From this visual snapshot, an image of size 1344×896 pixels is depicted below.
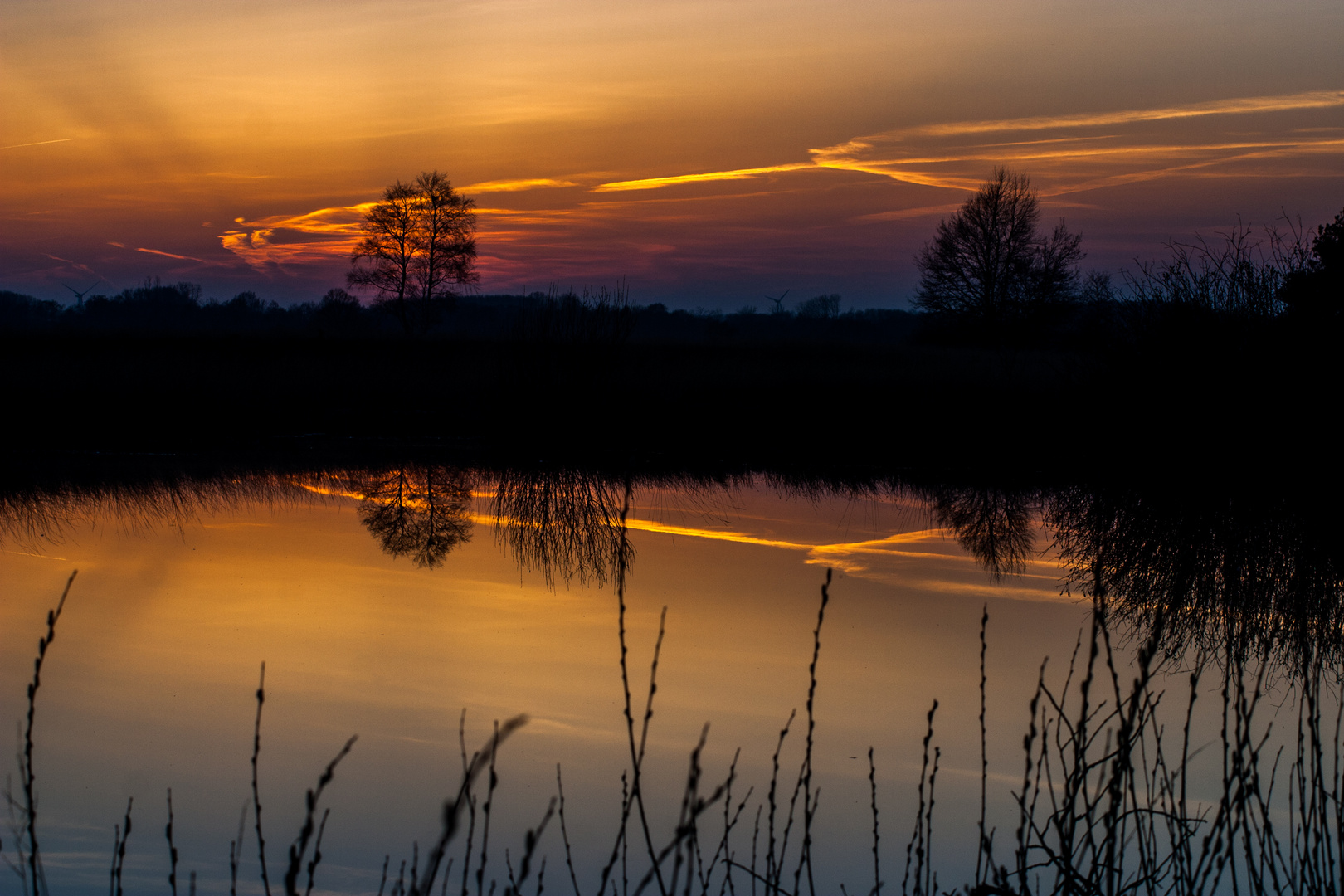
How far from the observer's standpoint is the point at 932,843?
347cm

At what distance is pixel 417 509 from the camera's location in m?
10.6

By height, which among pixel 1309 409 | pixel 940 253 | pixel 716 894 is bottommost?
pixel 716 894

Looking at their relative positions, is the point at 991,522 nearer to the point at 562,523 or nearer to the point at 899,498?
the point at 899,498

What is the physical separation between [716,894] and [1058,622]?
386 cm

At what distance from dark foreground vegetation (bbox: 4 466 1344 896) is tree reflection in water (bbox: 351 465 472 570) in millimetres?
78

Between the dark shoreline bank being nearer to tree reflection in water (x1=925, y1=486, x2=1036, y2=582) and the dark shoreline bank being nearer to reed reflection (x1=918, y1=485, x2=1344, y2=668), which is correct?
reed reflection (x1=918, y1=485, x2=1344, y2=668)

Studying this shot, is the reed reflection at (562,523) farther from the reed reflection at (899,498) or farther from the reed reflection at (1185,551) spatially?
the reed reflection at (1185,551)

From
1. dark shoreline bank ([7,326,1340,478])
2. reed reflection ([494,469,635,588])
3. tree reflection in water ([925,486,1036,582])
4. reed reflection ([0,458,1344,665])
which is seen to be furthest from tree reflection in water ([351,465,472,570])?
tree reflection in water ([925,486,1036,582])

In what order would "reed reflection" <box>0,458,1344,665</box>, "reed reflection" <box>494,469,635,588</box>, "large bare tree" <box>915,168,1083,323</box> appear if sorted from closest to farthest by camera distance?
Result: 1. "reed reflection" <box>0,458,1344,665</box>
2. "reed reflection" <box>494,469,635,588</box>
3. "large bare tree" <box>915,168,1083,323</box>

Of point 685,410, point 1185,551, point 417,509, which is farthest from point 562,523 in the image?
point 685,410

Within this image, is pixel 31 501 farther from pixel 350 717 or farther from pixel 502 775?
pixel 502 775

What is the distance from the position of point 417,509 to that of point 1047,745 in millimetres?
7797

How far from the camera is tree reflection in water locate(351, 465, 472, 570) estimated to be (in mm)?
8766

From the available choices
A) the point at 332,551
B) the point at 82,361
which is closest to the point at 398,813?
the point at 332,551
